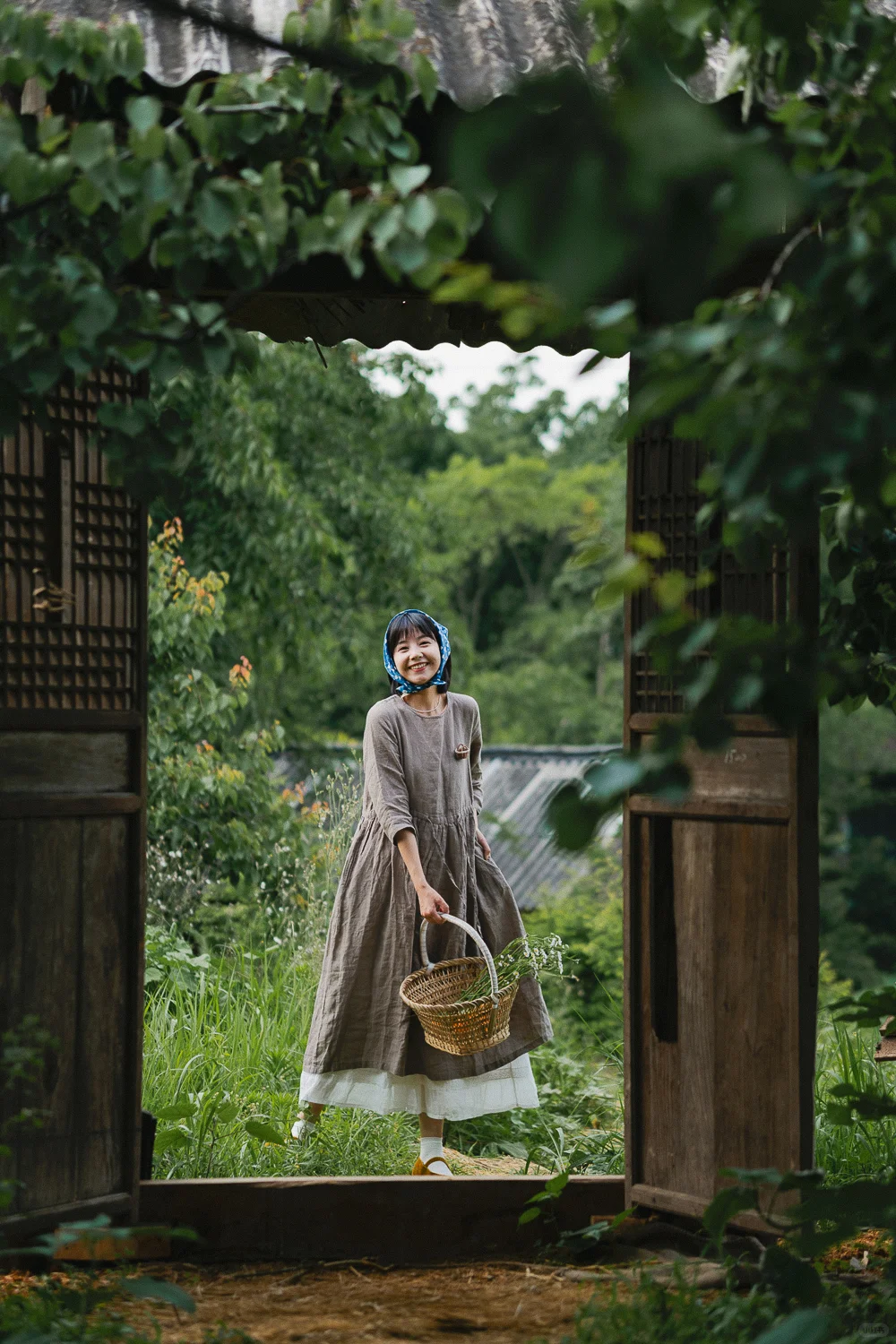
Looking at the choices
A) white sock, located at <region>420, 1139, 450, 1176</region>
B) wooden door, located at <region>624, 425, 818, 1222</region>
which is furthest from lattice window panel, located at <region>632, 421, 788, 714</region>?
white sock, located at <region>420, 1139, 450, 1176</region>

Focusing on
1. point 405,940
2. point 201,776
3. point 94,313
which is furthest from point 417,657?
point 201,776

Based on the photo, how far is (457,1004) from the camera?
4156 millimetres

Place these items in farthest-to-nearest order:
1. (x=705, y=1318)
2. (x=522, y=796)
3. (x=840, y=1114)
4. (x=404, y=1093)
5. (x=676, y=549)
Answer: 1. (x=522, y=796)
2. (x=404, y=1093)
3. (x=676, y=549)
4. (x=705, y=1318)
5. (x=840, y=1114)

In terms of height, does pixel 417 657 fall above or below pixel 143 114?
below

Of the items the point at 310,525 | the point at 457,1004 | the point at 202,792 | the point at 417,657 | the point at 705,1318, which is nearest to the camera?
the point at 705,1318

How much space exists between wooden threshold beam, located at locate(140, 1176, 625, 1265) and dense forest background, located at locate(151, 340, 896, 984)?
2.00m

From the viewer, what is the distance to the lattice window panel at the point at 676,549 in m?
3.68

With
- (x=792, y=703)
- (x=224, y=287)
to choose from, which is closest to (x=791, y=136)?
(x=792, y=703)

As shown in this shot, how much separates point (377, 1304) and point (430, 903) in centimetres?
138

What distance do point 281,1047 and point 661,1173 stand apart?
2.35 metres

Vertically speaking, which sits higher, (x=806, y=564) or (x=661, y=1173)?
(x=806, y=564)

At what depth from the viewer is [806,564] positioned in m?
3.53

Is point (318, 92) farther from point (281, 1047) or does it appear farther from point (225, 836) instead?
point (225, 836)

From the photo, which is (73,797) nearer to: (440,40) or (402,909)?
(402,909)
